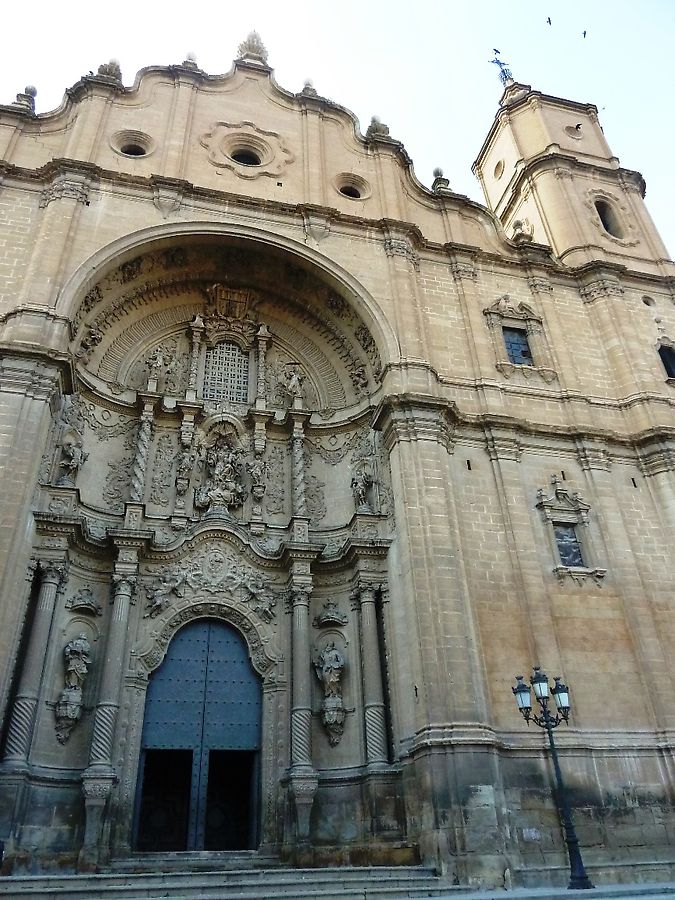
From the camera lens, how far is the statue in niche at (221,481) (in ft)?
52.6

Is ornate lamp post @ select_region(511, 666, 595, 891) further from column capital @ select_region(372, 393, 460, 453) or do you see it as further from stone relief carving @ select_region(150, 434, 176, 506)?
stone relief carving @ select_region(150, 434, 176, 506)

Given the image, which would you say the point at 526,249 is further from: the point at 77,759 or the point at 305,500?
the point at 77,759

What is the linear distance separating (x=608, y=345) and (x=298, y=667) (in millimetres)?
12763

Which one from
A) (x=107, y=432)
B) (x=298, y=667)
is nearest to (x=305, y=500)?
(x=298, y=667)

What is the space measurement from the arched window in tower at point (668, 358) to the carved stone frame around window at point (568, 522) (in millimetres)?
6022

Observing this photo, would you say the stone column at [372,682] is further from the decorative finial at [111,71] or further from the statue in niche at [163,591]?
the decorative finial at [111,71]

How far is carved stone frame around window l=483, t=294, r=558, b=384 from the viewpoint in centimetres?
1858

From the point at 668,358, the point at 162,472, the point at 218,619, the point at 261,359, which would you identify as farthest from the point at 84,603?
the point at 668,358

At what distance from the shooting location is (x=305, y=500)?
656 inches

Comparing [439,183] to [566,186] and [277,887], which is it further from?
[277,887]

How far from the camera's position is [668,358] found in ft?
66.0

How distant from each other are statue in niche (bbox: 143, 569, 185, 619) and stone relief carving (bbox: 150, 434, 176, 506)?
6.27 ft

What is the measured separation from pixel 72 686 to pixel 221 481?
553 centimetres

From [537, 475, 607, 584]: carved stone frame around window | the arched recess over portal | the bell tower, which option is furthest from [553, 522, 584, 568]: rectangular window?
the bell tower
